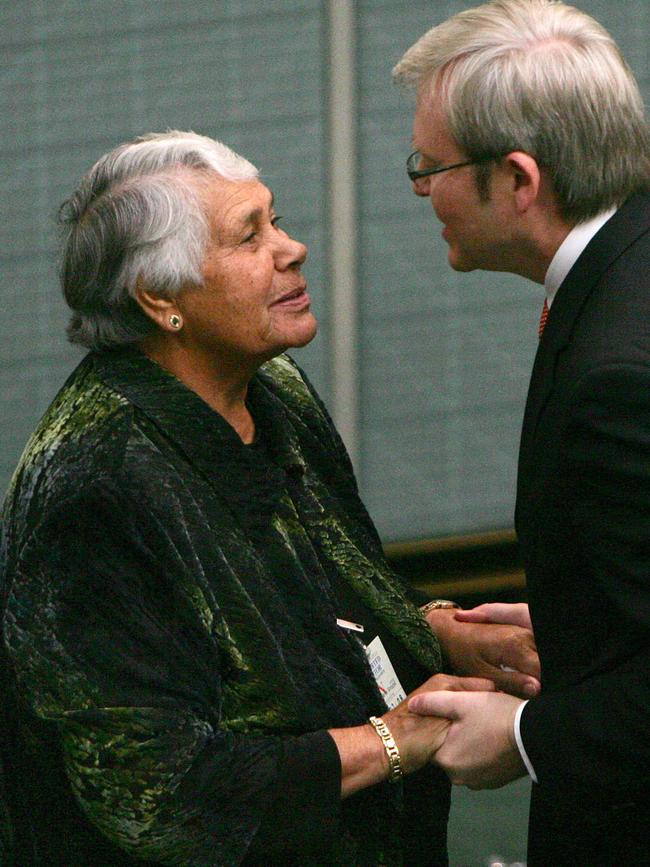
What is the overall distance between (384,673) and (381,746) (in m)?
0.23

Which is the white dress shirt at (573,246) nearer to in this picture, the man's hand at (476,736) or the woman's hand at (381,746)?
the man's hand at (476,736)

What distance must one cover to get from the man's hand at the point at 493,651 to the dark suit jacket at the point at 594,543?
1.40 ft

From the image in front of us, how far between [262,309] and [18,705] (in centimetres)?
79

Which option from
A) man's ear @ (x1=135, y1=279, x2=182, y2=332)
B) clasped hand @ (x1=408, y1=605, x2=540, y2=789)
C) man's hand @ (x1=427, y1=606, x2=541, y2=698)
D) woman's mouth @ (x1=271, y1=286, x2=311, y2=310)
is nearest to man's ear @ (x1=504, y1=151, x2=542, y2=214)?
woman's mouth @ (x1=271, y1=286, x2=311, y2=310)

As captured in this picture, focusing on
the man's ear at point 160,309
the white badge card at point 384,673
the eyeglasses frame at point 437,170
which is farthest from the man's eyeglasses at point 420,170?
the white badge card at point 384,673

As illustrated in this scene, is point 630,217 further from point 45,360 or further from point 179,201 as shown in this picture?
point 45,360

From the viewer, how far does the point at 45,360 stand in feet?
15.3

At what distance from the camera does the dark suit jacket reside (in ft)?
6.90

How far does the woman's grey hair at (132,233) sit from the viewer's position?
256 centimetres

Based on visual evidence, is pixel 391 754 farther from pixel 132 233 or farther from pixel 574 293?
pixel 132 233

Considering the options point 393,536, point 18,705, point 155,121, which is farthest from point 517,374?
point 18,705

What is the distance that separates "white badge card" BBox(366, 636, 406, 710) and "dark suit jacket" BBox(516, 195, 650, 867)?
1.17 ft

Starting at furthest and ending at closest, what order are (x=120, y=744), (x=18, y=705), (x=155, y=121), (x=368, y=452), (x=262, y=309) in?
1. (x=368, y=452)
2. (x=155, y=121)
3. (x=262, y=309)
4. (x=18, y=705)
5. (x=120, y=744)

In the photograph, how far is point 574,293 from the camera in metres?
2.31
